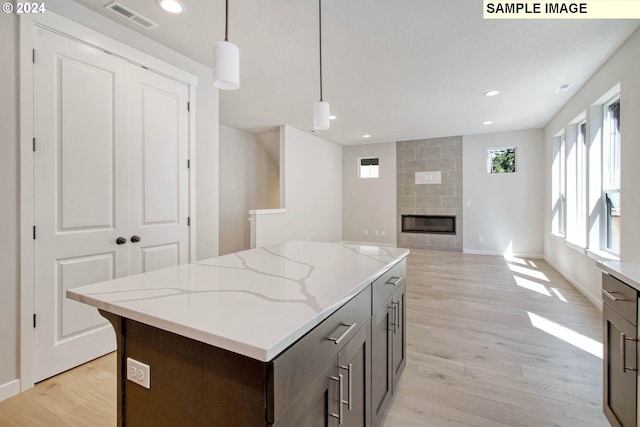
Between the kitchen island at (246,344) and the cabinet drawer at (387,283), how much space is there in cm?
2

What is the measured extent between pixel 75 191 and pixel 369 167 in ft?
21.5

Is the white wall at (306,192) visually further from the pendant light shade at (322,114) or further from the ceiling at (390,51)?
the pendant light shade at (322,114)

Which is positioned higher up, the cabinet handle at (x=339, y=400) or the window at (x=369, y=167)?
the window at (x=369, y=167)

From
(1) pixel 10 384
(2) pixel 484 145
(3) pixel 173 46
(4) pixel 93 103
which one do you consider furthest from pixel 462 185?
(1) pixel 10 384

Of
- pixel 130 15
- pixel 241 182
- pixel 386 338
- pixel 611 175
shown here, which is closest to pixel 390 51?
pixel 130 15

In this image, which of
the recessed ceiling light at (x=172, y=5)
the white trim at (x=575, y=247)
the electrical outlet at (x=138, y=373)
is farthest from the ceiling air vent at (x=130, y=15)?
the white trim at (x=575, y=247)

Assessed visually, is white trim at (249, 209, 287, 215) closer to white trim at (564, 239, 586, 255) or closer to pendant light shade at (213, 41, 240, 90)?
pendant light shade at (213, 41, 240, 90)

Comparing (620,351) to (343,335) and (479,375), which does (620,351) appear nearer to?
(479,375)

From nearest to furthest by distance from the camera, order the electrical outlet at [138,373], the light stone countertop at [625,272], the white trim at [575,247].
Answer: the electrical outlet at [138,373]
the light stone countertop at [625,272]
the white trim at [575,247]

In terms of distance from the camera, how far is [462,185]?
6762 millimetres

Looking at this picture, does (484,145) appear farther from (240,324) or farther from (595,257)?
(240,324)

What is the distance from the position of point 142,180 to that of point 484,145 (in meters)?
6.67

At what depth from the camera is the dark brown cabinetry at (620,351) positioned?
1.24 meters

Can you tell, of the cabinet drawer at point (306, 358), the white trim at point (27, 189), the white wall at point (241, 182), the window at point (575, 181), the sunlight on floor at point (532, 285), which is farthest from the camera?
the white wall at point (241, 182)
